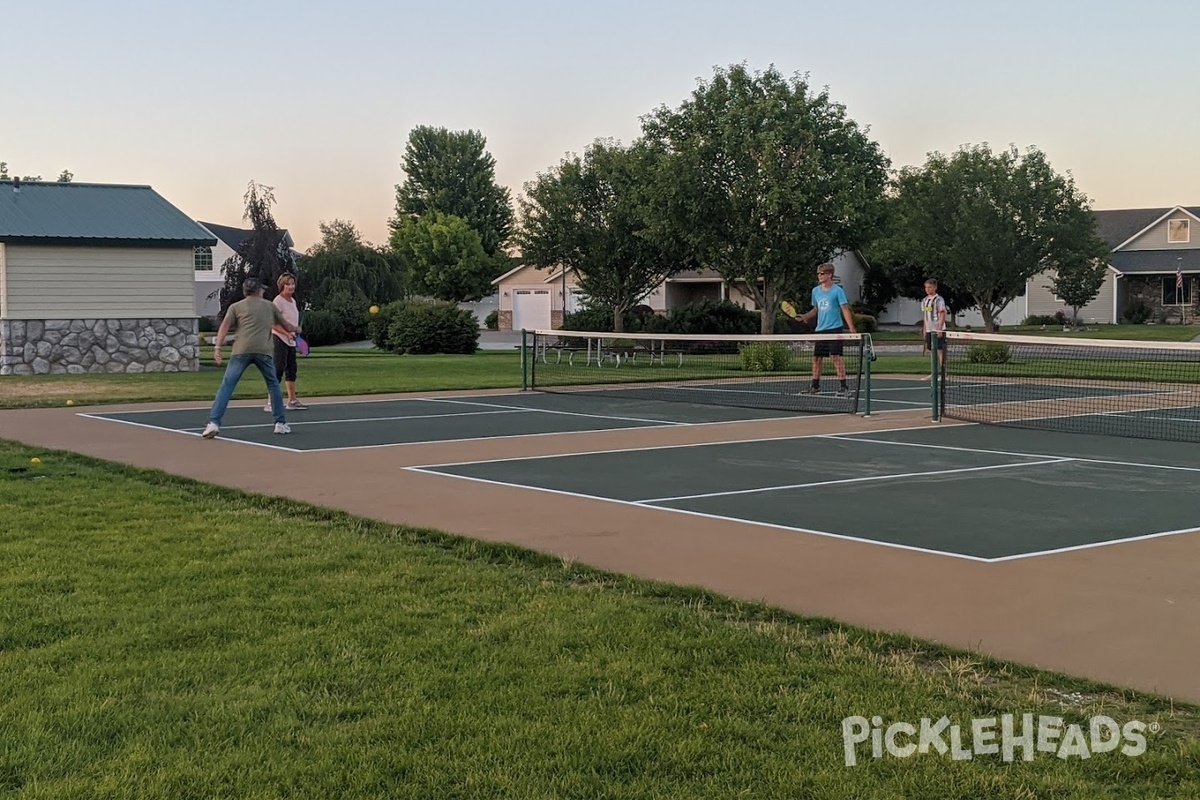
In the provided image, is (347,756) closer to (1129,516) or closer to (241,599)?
(241,599)

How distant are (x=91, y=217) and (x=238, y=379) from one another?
15249 millimetres

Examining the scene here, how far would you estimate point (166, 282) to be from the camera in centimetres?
2670

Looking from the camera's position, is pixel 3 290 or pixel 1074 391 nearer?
pixel 1074 391

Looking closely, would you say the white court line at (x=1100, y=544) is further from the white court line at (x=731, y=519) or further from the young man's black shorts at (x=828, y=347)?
the young man's black shorts at (x=828, y=347)

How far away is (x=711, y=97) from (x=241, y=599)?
32.7 meters

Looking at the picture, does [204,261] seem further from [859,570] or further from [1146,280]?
[859,570]

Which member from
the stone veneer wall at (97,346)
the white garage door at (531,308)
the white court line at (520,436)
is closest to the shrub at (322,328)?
the white garage door at (531,308)

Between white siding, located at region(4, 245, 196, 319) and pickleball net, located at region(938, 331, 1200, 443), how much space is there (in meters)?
16.7

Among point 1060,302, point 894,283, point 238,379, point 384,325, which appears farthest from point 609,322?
point 1060,302

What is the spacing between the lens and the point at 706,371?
83.0ft

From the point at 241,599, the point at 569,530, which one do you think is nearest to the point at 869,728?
the point at 241,599

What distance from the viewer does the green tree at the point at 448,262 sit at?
7681 centimetres

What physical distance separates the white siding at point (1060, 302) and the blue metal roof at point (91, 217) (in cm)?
4525

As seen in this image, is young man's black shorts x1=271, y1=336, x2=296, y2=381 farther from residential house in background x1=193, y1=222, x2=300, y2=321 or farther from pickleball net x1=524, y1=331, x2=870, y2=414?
residential house in background x1=193, y1=222, x2=300, y2=321
